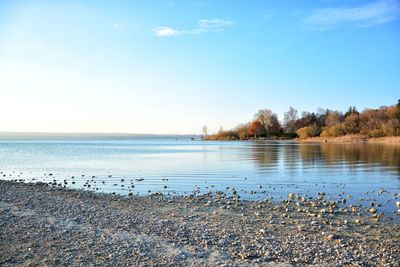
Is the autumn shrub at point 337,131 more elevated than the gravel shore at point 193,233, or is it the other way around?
the autumn shrub at point 337,131

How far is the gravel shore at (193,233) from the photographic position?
31.4 feet

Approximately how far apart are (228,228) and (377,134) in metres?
113

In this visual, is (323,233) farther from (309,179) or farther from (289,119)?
(289,119)

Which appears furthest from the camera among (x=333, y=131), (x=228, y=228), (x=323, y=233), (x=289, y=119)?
(x=289, y=119)

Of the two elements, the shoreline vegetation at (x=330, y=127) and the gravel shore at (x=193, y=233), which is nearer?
the gravel shore at (x=193, y=233)

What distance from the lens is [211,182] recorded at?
27.1m

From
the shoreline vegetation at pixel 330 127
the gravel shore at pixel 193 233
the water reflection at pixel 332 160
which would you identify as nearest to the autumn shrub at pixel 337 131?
the shoreline vegetation at pixel 330 127

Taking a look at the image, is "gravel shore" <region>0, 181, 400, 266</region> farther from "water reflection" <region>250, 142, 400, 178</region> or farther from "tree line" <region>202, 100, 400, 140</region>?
"tree line" <region>202, 100, 400, 140</region>

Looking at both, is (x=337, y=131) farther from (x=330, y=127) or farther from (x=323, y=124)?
(x=323, y=124)

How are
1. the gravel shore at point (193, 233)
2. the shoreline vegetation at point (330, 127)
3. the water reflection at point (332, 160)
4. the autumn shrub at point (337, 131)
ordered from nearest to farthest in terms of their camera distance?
the gravel shore at point (193, 233)
the water reflection at point (332, 160)
the shoreline vegetation at point (330, 127)
the autumn shrub at point (337, 131)

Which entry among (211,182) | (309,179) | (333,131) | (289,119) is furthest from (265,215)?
(289,119)

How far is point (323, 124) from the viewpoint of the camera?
17088cm

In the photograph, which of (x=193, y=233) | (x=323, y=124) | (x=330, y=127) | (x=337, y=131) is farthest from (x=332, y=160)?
(x=323, y=124)

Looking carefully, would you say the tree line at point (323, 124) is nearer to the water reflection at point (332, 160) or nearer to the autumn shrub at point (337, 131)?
the autumn shrub at point (337, 131)
